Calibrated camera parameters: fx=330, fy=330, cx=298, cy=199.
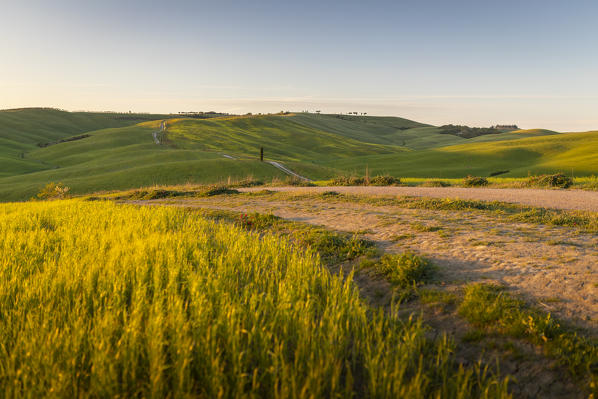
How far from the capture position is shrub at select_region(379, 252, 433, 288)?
546cm

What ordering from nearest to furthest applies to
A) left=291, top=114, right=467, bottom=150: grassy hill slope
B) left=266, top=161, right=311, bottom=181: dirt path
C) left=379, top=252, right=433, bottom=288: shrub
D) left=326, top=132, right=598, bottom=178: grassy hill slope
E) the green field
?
1. left=379, top=252, right=433, bottom=288: shrub
2. left=326, top=132, right=598, bottom=178: grassy hill slope
3. the green field
4. left=266, top=161, right=311, bottom=181: dirt path
5. left=291, top=114, right=467, bottom=150: grassy hill slope

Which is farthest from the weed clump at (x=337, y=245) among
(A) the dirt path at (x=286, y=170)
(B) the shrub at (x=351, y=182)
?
(A) the dirt path at (x=286, y=170)

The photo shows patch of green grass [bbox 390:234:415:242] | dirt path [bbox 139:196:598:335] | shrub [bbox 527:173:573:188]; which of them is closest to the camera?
dirt path [bbox 139:196:598:335]

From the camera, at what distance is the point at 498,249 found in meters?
6.66

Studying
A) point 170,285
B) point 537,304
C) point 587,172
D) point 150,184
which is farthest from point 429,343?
point 587,172

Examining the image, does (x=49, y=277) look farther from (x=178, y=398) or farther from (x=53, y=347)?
(x=178, y=398)

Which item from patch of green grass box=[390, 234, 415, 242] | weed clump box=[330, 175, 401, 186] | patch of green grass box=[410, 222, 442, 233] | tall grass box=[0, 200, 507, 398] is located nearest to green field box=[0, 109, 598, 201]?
weed clump box=[330, 175, 401, 186]

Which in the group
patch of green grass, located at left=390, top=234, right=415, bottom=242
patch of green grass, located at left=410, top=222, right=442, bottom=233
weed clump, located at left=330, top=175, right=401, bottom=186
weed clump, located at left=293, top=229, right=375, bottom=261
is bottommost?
weed clump, located at left=293, top=229, right=375, bottom=261

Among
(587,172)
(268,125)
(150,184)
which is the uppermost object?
(268,125)

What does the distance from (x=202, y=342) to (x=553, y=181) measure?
2048cm

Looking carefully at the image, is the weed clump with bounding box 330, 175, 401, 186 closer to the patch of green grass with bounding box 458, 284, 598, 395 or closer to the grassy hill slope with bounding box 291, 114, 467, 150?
the patch of green grass with bounding box 458, 284, 598, 395

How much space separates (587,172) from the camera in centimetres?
3394

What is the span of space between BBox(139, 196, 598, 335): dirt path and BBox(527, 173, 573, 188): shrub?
401 inches

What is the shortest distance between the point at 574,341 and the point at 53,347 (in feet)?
17.1
